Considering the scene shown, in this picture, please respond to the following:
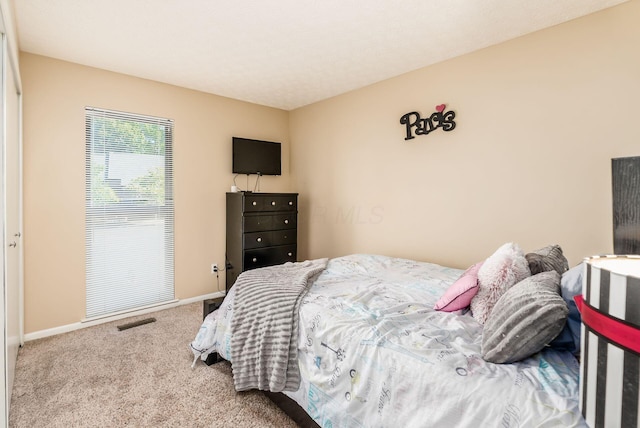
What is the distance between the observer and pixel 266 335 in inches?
71.0

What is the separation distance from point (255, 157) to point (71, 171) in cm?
190

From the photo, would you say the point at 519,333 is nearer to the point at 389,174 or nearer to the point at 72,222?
the point at 389,174

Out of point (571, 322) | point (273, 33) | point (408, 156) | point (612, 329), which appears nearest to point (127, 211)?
point (273, 33)

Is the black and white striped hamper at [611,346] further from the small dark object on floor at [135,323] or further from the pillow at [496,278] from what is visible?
the small dark object on floor at [135,323]

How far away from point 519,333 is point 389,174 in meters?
2.51

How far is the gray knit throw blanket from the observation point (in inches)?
67.2

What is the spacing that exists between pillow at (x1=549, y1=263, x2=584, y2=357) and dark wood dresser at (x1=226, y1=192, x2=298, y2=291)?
3.03 meters

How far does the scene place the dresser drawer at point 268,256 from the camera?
3.77 metres

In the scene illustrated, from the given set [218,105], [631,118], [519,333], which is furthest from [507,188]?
[218,105]

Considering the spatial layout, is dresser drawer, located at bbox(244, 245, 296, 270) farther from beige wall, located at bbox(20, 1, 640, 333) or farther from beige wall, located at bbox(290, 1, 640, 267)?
beige wall, located at bbox(290, 1, 640, 267)

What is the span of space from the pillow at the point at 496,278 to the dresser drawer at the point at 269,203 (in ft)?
8.66

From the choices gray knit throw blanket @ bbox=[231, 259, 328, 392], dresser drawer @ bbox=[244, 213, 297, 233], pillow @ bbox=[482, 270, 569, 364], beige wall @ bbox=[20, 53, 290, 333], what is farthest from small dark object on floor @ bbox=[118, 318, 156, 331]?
pillow @ bbox=[482, 270, 569, 364]

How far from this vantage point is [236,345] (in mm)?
1934

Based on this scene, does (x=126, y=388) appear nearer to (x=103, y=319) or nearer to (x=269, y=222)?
(x=103, y=319)
